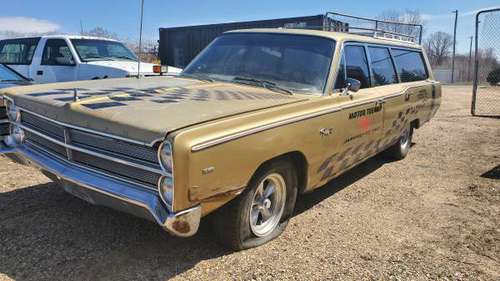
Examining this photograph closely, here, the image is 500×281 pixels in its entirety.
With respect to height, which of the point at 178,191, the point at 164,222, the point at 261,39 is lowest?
the point at 164,222

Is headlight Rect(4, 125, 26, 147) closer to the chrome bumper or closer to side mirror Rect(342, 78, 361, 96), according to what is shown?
the chrome bumper

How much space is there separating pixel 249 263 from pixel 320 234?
34.5 inches

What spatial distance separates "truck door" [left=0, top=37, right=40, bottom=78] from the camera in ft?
33.8

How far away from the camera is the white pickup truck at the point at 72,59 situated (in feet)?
30.6

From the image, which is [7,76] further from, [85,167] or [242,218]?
[242,218]

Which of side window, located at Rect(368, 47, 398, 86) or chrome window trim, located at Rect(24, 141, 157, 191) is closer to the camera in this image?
chrome window trim, located at Rect(24, 141, 157, 191)

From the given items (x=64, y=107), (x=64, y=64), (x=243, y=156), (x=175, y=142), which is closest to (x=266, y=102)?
(x=243, y=156)

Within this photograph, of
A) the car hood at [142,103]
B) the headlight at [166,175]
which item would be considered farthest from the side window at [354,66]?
the headlight at [166,175]

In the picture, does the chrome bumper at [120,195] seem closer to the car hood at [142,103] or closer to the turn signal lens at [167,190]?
the turn signal lens at [167,190]

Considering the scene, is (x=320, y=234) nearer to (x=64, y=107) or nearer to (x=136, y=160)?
(x=136, y=160)

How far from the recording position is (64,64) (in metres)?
9.65

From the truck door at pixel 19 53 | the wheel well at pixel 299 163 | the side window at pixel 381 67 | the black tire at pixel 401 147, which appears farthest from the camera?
the truck door at pixel 19 53

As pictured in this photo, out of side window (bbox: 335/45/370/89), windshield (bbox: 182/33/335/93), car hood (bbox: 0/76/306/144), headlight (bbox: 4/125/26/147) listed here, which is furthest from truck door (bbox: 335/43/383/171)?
headlight (bbox: 4/125/26/147)

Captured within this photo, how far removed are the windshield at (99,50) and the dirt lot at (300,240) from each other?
4565 mm
